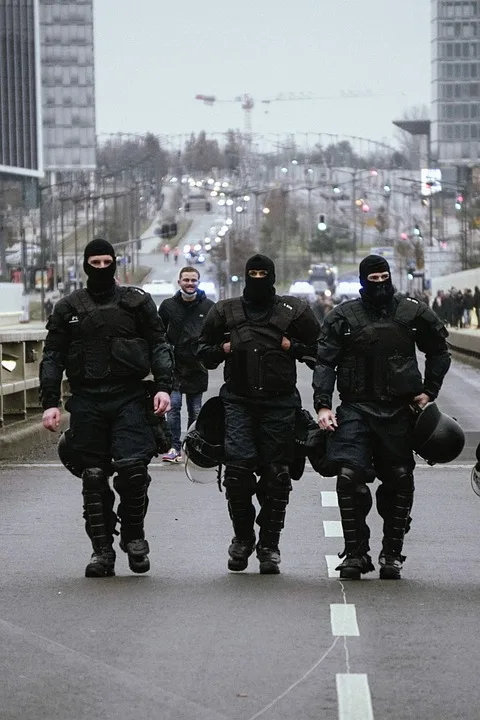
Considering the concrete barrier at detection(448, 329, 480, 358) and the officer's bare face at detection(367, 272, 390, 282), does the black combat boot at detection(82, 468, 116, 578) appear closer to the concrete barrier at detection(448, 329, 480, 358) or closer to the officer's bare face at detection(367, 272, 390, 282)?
the officer's bare face at detection(367, 272, 390, 282)

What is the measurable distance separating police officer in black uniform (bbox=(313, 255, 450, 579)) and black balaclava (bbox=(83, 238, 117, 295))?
1.16 m

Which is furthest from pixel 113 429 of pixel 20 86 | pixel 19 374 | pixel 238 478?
pixel 20 86

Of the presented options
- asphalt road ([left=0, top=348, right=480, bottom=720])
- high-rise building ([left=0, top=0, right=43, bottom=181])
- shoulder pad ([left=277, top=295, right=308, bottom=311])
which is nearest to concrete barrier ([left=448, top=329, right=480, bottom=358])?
asphalt road ([left=0, top=348, right=480, bottom=720])

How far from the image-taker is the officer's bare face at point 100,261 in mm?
9508

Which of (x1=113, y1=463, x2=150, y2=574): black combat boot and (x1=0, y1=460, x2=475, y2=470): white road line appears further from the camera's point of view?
(x1=0, y1=460, x2=475, y2=470): white road line

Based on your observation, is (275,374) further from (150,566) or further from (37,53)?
(37,53)

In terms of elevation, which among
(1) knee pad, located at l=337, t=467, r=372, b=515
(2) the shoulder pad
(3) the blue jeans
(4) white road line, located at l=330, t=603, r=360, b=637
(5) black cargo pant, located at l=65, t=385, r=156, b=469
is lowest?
(4) white road line, located at l=330, t=603, r=360, b=637

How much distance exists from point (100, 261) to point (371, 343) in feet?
4.87

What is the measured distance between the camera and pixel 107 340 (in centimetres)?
949

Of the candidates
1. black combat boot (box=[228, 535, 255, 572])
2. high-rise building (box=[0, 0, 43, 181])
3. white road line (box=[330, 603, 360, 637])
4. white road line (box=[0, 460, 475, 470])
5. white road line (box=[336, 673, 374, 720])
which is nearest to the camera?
white road line (box=[336, 673, 374, 720])

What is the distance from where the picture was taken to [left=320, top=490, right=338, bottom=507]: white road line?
13.3 metres

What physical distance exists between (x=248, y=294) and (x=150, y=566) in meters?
1.57

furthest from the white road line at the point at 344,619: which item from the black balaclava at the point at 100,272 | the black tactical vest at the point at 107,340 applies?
the black balaclava at the point at 100,272

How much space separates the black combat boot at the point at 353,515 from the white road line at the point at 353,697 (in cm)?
256
